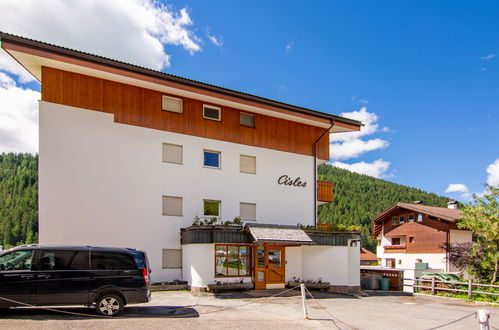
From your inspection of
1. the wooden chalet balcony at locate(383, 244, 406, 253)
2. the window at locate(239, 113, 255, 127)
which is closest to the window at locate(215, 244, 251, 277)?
the window at locate(239, 113, 255, 127)

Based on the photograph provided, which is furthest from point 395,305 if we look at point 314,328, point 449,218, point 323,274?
point 449,218

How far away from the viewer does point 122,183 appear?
1855 centimetres

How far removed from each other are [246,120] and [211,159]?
10.9ft

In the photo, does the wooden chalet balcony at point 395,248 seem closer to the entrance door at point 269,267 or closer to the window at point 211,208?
the entrance door at point 269,267

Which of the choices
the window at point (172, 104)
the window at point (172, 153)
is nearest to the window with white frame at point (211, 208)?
the window at point (172, 153)

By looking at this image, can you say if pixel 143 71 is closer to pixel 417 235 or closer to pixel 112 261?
pixel 112 261

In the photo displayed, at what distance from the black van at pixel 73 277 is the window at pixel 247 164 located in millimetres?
11010

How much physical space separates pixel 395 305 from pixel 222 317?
872cm

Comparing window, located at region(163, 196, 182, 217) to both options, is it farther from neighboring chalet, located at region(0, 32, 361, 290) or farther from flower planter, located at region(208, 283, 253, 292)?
flower planter, located at region(208, 283, 253, 292)

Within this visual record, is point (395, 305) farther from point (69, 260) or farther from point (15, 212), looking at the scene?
point (15, 212)

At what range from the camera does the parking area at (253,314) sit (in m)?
10.5

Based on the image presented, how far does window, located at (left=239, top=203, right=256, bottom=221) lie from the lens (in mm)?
21875

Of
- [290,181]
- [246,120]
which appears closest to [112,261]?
[246,120]

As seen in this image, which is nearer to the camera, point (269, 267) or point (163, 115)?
point (269, 267)
